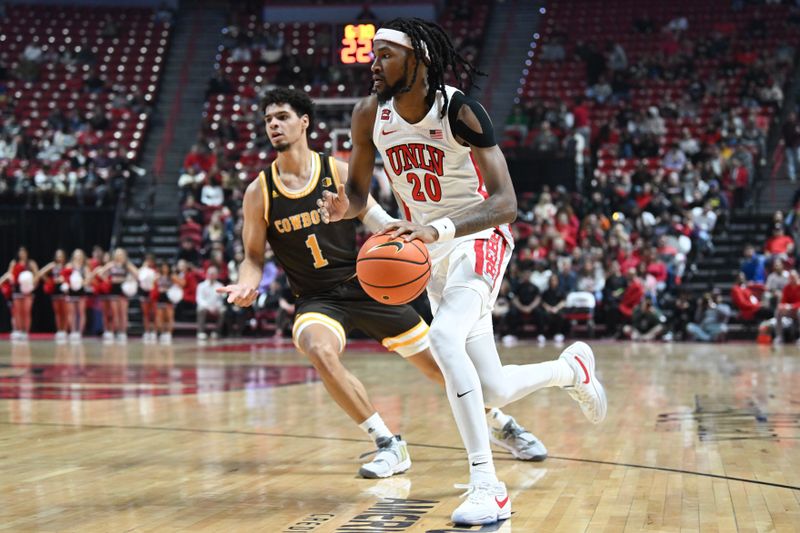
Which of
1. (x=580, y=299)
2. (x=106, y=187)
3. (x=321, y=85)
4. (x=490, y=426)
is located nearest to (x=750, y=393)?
(x=490, y=426)

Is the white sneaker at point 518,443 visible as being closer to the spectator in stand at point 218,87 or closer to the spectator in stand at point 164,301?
the spectator in stand at point 164,301

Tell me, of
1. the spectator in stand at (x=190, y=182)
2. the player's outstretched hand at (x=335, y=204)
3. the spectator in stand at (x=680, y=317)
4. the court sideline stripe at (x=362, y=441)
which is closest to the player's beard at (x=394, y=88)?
the player's outstretched hand at (x=335, y=204)

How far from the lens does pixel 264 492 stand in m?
4.88

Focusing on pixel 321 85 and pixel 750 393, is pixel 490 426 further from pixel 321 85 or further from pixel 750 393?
pixel 321 85

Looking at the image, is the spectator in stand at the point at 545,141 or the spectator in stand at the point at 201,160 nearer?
the spectator in stand at the point at 545,141

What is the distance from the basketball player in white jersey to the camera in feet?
14.3

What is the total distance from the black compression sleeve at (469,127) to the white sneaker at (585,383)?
139cm

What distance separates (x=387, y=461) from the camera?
17.5 ft

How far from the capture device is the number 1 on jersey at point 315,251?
5.99 m

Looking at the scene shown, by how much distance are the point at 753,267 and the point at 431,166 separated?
1416cm

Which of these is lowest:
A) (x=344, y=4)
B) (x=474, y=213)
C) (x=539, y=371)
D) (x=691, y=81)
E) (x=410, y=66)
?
(x=539, y=371)

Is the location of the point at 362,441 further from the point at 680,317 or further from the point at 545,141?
the point at 545,141

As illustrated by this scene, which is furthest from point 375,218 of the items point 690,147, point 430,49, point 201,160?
point 201,160

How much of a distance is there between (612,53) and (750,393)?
1651 centimetres
